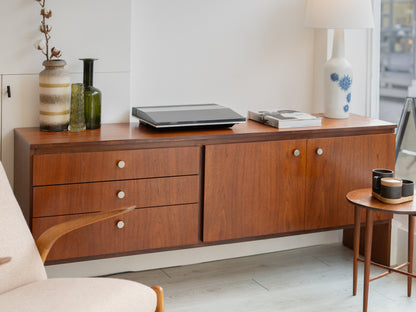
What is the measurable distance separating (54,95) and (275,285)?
1316 mm

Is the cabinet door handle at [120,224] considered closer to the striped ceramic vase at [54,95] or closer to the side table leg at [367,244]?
the striped ceramic vase at [54,95]

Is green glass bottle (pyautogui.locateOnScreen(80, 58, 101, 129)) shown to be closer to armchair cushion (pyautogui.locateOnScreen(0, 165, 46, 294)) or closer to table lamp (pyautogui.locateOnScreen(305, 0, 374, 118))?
armchair cushion (pyautogui.locateOnScreen(0, 165, 46, 294))

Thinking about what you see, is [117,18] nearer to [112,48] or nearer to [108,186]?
[112,48]

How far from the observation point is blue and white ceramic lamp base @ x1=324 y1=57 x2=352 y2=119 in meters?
3.10

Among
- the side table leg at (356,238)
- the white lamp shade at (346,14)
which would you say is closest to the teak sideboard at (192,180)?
the side table leg at (356,238)

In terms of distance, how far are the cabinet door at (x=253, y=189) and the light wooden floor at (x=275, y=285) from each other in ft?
0.90

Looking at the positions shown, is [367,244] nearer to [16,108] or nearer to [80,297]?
[80,297]

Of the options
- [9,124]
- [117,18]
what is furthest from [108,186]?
[117,18]

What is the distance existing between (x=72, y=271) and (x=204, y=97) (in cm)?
104

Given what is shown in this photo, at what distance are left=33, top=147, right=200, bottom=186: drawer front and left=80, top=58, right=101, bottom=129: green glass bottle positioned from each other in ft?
0.87

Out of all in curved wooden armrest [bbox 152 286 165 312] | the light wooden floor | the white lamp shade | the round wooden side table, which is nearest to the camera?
curved wooden armrest [bbox 152 286 165 312]

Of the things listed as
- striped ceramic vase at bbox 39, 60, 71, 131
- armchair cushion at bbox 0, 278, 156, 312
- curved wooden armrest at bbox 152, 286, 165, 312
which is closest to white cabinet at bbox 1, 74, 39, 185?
striped ceramic vase at bbox 39, 60, 71, 131

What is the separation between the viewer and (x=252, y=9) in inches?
126

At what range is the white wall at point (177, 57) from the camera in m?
2.76
